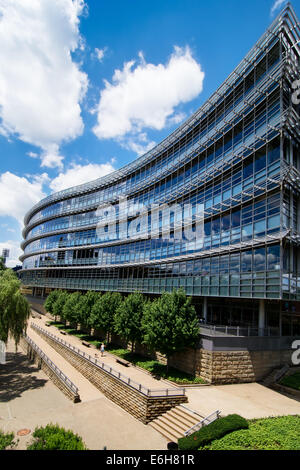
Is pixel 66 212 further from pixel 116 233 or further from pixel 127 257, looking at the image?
pixel 127 257

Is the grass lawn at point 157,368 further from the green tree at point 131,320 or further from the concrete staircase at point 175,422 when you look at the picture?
Answer: the concrete staircase at point 175,422

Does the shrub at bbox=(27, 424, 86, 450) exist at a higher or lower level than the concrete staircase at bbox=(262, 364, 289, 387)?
higher

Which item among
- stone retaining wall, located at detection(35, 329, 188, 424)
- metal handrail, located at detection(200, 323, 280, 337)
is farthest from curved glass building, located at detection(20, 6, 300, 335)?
stone retaining wall, located at detection(35, 329, 188, 424)

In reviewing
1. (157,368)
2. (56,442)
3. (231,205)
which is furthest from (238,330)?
(56,442)

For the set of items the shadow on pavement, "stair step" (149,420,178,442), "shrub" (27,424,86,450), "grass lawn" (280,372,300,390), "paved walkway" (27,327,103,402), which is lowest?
the shadow on pavement

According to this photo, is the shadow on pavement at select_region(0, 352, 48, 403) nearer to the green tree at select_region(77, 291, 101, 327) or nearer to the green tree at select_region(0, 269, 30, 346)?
the green tree at select_region(0, 269, 30, 346)

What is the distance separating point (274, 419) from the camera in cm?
1355

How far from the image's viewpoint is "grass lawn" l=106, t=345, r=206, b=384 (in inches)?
751

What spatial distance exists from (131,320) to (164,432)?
11256 mm

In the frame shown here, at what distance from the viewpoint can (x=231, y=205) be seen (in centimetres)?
2417

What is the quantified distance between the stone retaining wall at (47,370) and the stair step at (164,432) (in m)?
6.28

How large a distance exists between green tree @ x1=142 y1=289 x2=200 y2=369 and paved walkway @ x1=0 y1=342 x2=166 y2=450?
4.94 m

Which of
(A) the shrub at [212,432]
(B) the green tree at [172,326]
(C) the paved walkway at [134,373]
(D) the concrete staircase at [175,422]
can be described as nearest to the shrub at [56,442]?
(A) the shrub at [212,432]

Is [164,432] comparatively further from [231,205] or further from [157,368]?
[231,205]
